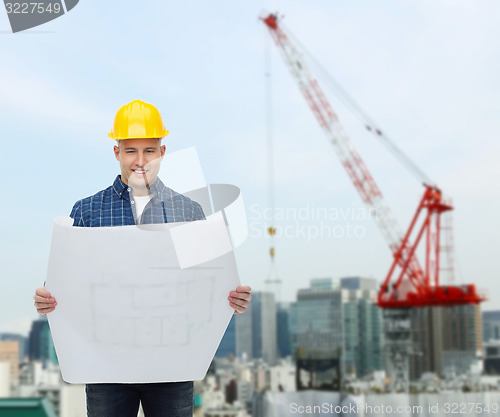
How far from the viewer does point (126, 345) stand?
1.25 meters

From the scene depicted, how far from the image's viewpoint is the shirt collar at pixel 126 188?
134 centimetres

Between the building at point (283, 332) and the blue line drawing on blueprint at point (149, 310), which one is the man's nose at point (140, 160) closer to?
the blue line drawing on blueprint at point (149, 310)

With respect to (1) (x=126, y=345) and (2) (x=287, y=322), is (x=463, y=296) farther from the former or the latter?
(1) (x=126, y=345)

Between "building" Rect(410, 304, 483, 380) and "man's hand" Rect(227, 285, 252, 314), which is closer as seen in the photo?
"man's hand" Rect(227, 285, 252, 314)

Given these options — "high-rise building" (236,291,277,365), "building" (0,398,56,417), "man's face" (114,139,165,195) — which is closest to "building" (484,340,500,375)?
"high-rise building" (236,291,277,365)

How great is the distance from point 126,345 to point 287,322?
1202 inches

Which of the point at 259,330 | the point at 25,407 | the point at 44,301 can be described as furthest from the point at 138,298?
the point at 259,330

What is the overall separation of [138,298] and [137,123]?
0.39m

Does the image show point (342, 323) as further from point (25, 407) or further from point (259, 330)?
point (25, 407)

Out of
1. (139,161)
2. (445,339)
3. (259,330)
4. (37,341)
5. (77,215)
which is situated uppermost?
(139,161)

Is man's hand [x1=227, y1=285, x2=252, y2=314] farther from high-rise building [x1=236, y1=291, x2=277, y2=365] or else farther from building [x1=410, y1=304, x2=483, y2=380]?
high-rise building [x1=236, y1=291, x2=277, y2=365]

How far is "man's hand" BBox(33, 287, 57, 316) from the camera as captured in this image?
1246 mm

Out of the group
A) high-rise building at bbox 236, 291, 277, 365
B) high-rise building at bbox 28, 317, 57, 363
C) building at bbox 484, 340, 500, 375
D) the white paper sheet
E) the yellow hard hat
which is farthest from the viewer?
high-rise building at bbox 236, 291, 277, 365

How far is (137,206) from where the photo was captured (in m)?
1.34
